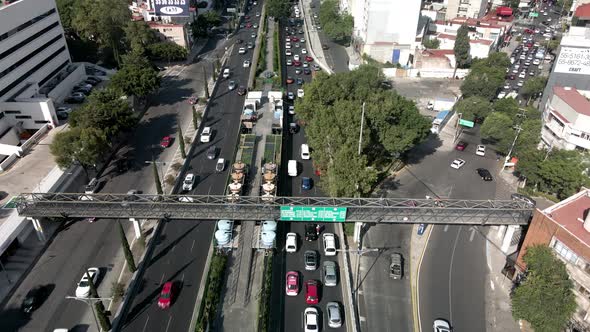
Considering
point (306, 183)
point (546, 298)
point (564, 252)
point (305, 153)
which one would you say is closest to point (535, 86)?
point (305, 153)

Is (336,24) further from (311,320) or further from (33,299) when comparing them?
(33,299)

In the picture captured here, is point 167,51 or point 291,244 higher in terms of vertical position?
point 167,51

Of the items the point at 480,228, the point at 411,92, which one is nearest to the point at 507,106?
the point at 411,92

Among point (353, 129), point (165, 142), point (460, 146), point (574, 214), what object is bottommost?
point (460, 146)

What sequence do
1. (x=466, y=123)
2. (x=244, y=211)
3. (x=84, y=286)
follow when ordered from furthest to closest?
1. (x=466, y=123)
2. (x=244, y=211)
3. (x=84, y=286)

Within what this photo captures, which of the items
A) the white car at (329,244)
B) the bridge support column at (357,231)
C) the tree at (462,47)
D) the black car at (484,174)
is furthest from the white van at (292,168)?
the tree at (462,47)

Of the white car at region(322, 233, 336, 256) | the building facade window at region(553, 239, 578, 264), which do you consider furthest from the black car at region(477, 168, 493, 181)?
the white car at region(322, 233, 336, 256)
